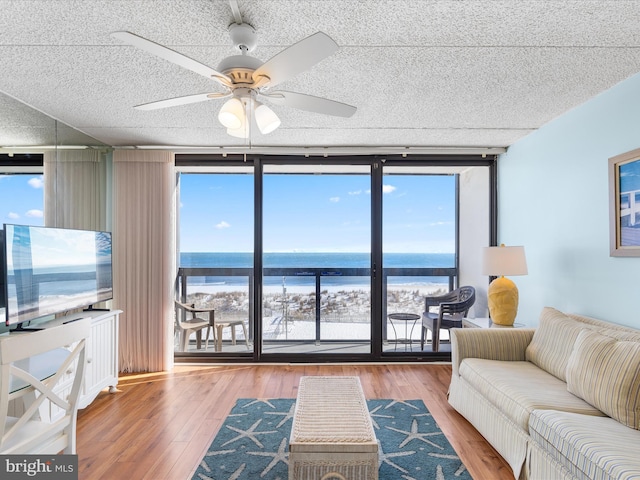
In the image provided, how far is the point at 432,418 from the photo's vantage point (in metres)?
2.96

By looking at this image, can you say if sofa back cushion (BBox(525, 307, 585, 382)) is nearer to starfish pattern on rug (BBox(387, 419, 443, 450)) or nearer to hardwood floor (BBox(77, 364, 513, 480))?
hardwood floor (BBox(77, 364, 513, 480))

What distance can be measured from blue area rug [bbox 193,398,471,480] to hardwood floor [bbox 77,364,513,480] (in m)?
0.09

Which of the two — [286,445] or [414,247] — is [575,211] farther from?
[286,445]

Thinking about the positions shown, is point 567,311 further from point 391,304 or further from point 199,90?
point 199,90

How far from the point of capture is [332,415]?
2.16 m

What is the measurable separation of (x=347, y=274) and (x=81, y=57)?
10.4ft

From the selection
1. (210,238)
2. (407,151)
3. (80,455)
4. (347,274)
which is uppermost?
(407,151)

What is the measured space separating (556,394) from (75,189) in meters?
4.09

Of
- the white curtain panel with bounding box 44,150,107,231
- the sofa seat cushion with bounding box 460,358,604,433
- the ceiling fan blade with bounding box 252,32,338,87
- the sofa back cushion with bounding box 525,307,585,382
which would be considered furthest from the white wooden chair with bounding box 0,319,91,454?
the sofa back cushion with bounding box 525,307,585,382

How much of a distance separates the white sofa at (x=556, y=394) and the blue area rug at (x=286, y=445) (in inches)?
13.5

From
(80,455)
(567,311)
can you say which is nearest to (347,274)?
(567,311)

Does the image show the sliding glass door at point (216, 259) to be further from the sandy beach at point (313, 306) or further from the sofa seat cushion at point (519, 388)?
the sofa seat cushion at point (519, 388)

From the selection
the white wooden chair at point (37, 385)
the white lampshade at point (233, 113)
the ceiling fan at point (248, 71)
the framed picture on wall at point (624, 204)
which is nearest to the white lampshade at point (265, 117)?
the ceiling fan at point (248, 71)

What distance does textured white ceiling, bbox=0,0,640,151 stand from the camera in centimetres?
182
